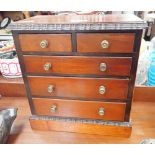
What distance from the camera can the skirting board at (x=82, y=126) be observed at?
47.9 inches

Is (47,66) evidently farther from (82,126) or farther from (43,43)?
(82,126)

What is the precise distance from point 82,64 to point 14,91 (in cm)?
102

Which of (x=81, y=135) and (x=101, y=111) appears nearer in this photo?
(x=101, y=111)

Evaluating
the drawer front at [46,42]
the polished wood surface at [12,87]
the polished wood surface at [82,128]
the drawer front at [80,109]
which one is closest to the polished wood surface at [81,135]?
the polished wood surface at [82,128]

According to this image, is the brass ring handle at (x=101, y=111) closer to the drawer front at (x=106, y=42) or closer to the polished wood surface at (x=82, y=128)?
the polished wood surface at (x=82, y=128)

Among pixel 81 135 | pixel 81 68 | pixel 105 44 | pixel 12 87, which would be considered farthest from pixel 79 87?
pixel 12 87

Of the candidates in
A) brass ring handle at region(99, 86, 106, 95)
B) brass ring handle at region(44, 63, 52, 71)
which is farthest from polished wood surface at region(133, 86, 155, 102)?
brass ring handle at region(44, 63, 52, 71)

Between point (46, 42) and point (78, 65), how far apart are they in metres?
0.21

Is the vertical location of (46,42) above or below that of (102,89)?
above

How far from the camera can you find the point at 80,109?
119 centimetres

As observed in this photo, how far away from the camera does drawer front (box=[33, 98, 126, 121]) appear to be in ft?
3.72
